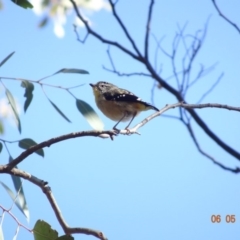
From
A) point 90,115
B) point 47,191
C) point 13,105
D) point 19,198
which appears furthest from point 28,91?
point 47,191

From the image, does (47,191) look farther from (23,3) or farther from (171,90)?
(171,90)

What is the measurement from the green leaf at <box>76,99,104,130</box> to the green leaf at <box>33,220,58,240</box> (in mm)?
331

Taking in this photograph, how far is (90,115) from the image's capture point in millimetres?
1389

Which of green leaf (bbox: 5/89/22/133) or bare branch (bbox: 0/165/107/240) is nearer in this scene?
bare branch (bbox: 0/165/107/240)

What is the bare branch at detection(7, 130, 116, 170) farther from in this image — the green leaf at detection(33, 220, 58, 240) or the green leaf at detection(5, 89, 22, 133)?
the green leaf at detection(5, 89, 22, 133)

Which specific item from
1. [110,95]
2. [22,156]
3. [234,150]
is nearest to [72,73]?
[22,156]

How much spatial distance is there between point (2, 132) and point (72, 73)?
296mm

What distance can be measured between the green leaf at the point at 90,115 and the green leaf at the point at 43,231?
0.33 m

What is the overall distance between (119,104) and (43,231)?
102 centimetres

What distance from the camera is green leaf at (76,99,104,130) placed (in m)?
1.36

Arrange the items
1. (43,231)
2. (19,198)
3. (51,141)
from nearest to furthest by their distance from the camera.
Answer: (51,141), (43,231), (19,198)

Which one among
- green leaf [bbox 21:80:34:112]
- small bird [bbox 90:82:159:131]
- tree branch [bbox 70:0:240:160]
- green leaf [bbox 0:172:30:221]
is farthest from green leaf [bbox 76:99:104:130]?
tree branch [bbox 70:0:240:160]

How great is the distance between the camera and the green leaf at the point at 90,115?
136 centimetres

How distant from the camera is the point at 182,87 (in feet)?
9.43
